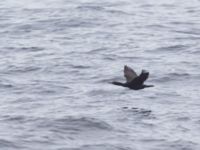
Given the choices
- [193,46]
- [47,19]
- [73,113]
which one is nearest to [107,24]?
[47,19]

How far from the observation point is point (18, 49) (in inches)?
1199

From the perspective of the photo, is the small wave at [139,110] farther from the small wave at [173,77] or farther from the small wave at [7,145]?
the small wave at [7,145]

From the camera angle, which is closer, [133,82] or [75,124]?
[75,124]

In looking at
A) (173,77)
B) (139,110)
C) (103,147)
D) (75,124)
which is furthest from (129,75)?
(103,147)

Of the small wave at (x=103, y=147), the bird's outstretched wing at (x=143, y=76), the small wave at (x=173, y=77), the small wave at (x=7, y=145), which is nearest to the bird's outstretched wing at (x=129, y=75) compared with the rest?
the bird's outstretched wing at (x=143, y=76)

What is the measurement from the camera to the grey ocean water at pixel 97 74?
20.6 m

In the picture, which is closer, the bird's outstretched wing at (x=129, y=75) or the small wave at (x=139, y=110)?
the small wave at (x=139, y=110)

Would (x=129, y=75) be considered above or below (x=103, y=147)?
above

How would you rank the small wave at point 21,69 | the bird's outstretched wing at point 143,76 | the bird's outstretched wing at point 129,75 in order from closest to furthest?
the bird's outstretched wing at point 143,76
the bird's outstretched wing at point 129,75
the small wave at point 21,69

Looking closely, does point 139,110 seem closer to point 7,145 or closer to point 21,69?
point 7,145

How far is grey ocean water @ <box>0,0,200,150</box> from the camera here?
810 inches

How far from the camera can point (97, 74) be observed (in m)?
26.7

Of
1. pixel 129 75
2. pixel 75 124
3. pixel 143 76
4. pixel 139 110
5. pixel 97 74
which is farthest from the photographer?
pixel 97 74

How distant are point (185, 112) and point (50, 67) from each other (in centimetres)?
678
